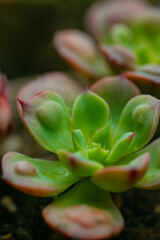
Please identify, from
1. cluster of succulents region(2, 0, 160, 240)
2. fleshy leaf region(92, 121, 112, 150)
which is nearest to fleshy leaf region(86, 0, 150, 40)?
cluster of succulents region(2, 0, 160, 240)

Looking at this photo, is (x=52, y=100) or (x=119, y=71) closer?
(x=52, y=100)

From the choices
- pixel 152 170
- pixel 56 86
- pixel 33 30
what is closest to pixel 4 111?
pixel 56 86

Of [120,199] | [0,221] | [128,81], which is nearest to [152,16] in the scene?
[128,81]

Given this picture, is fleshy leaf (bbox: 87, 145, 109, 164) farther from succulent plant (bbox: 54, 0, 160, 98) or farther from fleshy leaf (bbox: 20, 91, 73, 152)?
succulent plant (bbox: 54, 0, 160, 98)

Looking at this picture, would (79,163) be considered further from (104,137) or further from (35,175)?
(104,137)

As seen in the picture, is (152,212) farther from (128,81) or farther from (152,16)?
(152,16)

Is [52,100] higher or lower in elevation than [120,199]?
higher

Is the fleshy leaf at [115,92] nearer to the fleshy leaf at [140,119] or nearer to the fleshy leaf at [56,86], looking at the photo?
the fleshy leaf at [140,119]

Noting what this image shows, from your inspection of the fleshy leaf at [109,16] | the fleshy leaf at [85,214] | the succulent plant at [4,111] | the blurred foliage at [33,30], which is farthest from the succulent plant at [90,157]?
the blurred foliage at [33,30]
